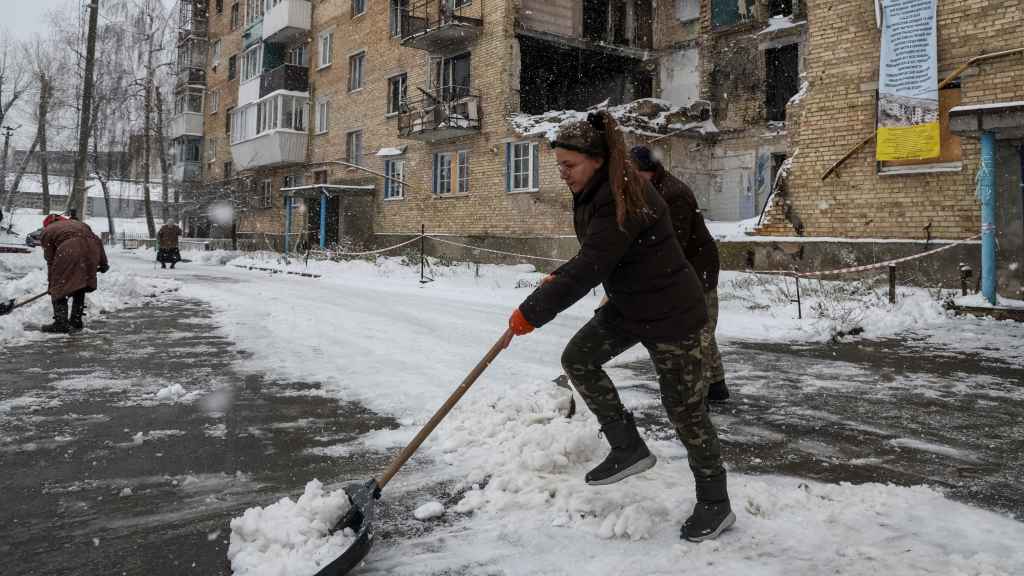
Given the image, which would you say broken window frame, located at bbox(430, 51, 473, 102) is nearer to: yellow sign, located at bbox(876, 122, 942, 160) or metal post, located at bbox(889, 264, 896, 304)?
yellow sign, located at bbox(876, 122, 942, 160)

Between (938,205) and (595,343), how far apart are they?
10383 millimetres

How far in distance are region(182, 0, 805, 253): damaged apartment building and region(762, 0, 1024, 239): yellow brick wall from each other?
6.24 metres

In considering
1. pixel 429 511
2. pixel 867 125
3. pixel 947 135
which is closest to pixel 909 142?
pixel 947 135

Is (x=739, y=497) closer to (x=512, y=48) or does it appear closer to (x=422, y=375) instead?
(x=422, y=375)

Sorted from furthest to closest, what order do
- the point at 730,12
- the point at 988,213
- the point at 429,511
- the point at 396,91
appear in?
the point at 396,91 < the point at 730,12 < the point at 988,213 < the point at 429,511

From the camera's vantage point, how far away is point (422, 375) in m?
5.91

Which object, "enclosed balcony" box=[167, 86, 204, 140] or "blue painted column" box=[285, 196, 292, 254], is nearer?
"blue painted column" box=[285, 196, 292, 254]

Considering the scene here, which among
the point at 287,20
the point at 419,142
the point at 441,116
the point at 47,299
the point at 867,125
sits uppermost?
the point at 287,20

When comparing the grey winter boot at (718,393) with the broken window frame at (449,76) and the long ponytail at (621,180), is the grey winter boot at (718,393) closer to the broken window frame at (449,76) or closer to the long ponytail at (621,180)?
the long ponytail at (621,180)

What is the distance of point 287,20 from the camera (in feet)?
93.0

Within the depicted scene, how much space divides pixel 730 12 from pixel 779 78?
2.71 metres

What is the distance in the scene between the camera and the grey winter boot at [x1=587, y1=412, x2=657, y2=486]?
124 inches

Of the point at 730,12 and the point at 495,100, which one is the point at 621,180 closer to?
the point at 495,100

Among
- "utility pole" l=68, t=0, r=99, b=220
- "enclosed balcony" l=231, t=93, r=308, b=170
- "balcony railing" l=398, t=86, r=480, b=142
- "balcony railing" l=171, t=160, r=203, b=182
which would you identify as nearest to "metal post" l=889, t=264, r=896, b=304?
"balcony railing" l=398, t=86, r=480, b=142
